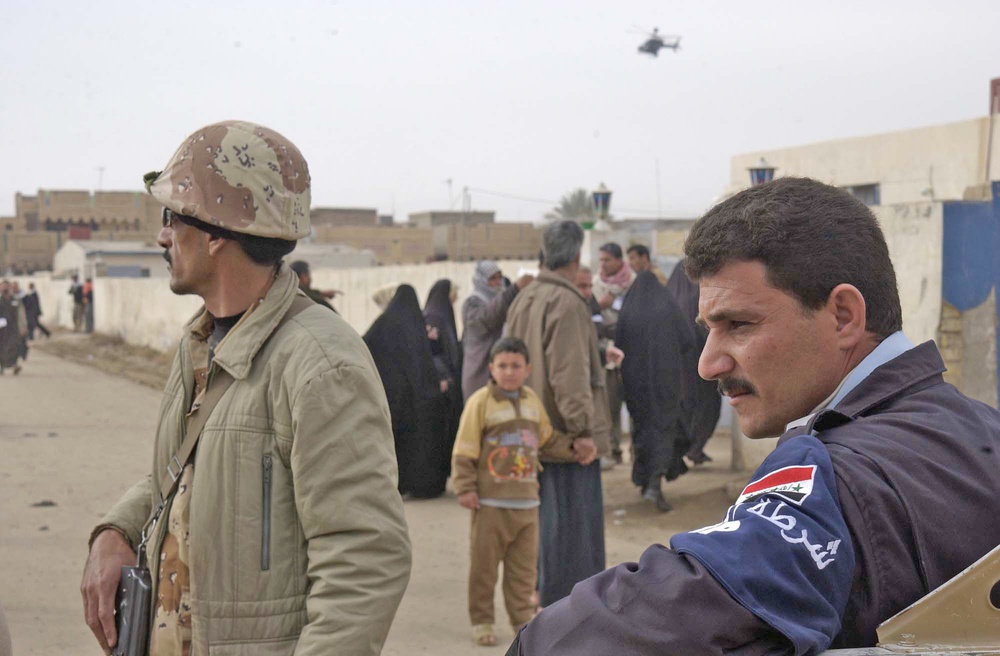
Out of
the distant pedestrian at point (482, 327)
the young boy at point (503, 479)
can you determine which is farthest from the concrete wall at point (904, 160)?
the young boy at point (503, 479)

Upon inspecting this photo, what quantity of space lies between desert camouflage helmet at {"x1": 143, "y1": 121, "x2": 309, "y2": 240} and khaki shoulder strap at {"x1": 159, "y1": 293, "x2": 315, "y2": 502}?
0.69 feet

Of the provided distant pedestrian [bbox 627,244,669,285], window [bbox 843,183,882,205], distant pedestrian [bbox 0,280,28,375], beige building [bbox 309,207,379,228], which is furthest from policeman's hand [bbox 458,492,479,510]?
beige building [bbox 309,207,379,228]

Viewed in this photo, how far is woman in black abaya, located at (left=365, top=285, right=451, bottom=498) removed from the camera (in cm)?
807

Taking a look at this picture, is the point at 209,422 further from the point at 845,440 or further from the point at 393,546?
the point at 845,440

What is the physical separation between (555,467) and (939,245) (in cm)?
370

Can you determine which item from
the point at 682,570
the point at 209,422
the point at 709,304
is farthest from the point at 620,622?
the point at 209,422

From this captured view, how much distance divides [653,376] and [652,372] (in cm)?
3

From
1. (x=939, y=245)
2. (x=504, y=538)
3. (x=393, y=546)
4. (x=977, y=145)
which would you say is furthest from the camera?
(x=977, y=145)

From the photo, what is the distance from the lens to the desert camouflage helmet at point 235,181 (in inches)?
81.6

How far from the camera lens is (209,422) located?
2025mm

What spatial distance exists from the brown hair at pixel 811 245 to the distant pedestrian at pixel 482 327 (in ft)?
15.9

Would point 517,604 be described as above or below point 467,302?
below

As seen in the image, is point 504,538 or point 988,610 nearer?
point 988,610

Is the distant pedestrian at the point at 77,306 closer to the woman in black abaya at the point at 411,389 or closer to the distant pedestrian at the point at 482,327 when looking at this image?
the woman in black abaya at the point at 411,389
